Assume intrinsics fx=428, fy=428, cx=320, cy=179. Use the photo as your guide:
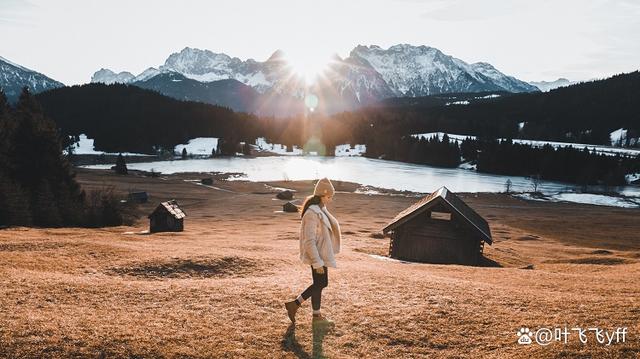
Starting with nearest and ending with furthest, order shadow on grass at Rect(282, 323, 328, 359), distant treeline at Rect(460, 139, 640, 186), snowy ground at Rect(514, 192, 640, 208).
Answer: shadow on grass at Rect(282, 323, 328, 359), snowy ground at Rect(514, 192, 640, 208), distant treeline at Rect(460, 139, 640, 186)

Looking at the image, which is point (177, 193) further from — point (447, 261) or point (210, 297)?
point (210, 297)

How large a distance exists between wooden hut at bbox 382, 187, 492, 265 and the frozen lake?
85.9 m

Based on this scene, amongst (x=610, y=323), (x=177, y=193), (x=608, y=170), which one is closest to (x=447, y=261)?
(x=610, y=323)

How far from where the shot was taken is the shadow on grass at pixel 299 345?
9.53 meters

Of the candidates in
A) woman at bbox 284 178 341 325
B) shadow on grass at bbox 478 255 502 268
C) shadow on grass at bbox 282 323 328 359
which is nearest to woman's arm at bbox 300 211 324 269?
woman at bbox 284 178 341 325

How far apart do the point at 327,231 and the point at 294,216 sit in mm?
61412

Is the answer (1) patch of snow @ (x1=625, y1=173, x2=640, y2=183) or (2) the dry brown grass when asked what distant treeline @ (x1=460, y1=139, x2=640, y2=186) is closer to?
(1) patch of snow @ (x1=625, y1=173, x2=640, y2=183)

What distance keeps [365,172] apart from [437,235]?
12345 centimetres

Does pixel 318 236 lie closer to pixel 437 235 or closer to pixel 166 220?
pixel 437 235

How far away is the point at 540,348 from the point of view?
9.48 metres

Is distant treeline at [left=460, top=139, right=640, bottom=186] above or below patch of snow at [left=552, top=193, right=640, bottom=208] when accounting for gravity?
above

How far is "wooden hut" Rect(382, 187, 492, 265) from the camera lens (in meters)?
33.2

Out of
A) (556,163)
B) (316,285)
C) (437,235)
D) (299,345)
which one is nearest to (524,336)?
(316,285)

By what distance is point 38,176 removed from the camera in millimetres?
51625
